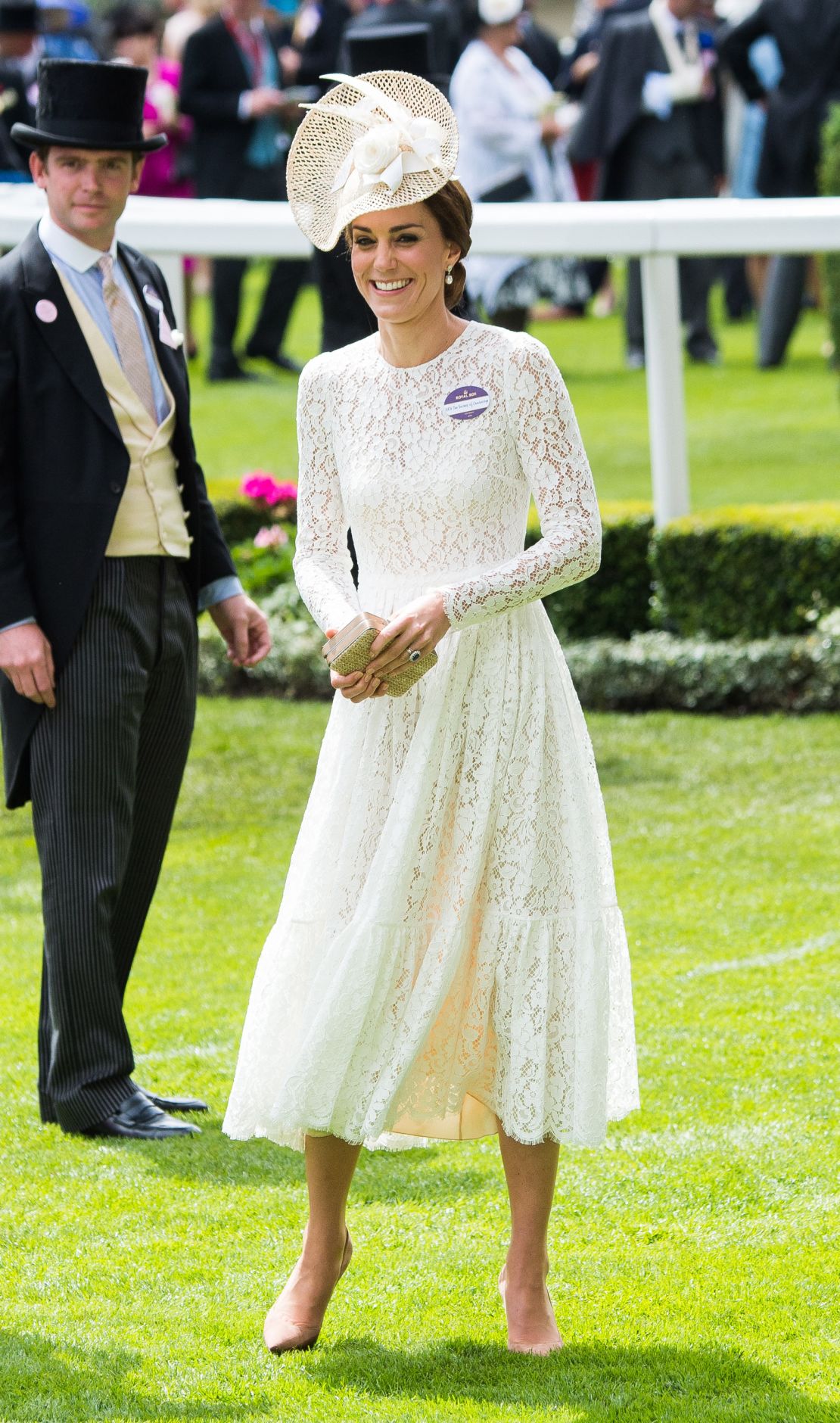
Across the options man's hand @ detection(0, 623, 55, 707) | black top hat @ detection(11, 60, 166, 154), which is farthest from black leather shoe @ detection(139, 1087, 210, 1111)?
black top hat @ detection(11, 60, 166, 154)

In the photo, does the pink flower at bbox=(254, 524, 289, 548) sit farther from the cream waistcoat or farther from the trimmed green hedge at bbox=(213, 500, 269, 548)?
the cream waistcoat

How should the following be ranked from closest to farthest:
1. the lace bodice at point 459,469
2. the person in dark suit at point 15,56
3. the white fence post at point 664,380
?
the lace bodice at point 459,469, the white fence post at point 664,380, the person in dark suit at point 15,56

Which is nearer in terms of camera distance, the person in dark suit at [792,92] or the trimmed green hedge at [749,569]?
the trimmed green hedge at [749,569]

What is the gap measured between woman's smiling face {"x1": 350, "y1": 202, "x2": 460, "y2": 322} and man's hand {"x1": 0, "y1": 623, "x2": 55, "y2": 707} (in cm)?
133

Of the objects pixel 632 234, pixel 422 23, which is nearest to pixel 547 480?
pixel 632 234

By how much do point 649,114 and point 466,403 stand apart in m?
11.2

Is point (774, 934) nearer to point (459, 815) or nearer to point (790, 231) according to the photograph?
point (459, 815)

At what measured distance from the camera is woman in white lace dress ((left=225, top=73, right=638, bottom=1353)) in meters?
3.50

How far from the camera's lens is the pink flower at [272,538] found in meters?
9.30

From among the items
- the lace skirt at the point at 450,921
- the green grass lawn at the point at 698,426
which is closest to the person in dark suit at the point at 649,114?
the green grass lawn at the point at 698,426

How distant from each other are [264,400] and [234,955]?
8467mm

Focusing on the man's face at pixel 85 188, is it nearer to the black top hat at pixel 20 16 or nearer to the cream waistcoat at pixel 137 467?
the cream waistcoat at pixel 137 467

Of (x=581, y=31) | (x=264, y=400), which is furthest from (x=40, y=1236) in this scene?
(x=581, y=31)

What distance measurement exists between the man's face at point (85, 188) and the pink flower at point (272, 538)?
4.63 meters
